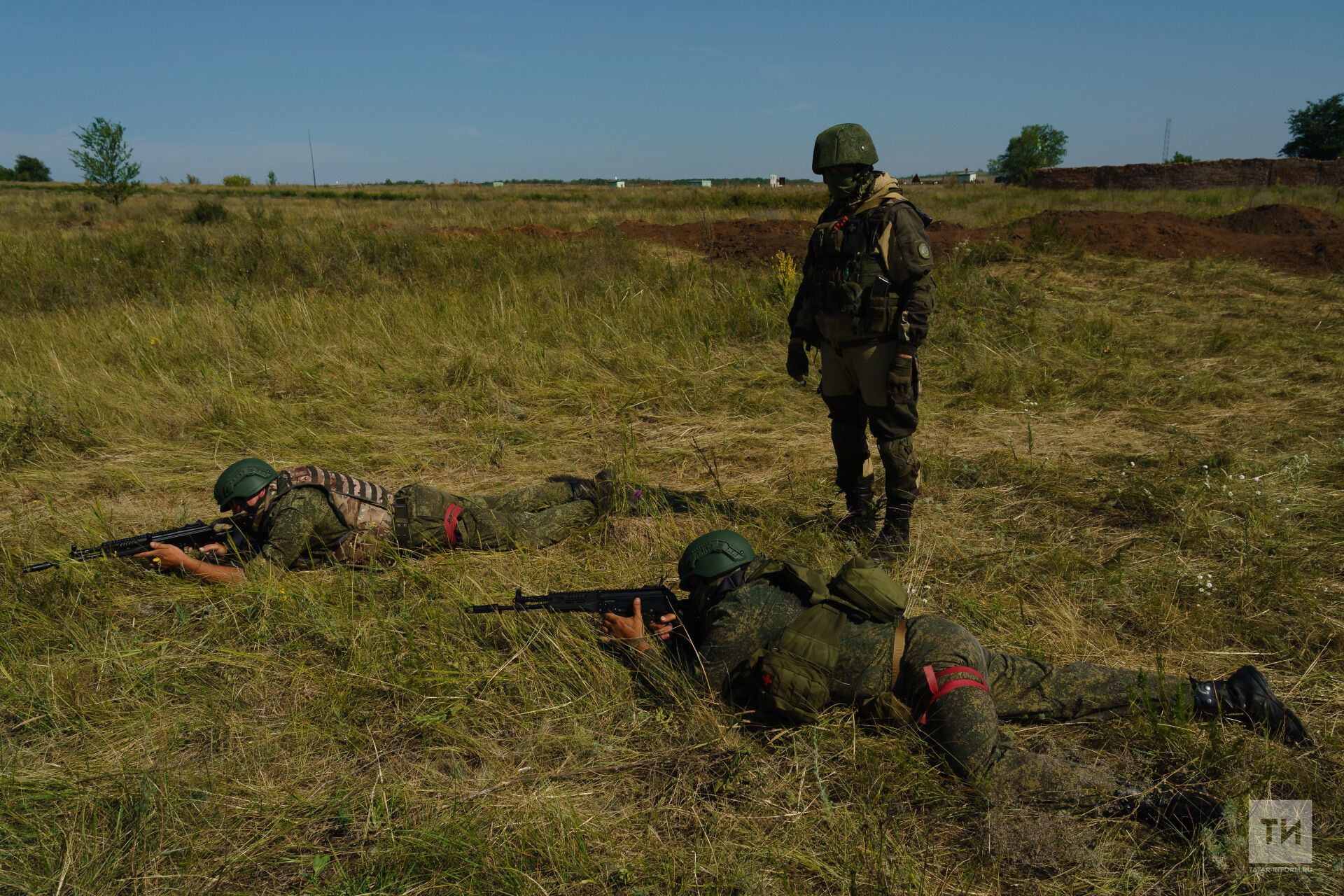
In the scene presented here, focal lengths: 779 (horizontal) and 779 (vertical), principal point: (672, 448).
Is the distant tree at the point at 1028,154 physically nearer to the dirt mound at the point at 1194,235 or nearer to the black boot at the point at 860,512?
the dirt mound at the point at 1194,235

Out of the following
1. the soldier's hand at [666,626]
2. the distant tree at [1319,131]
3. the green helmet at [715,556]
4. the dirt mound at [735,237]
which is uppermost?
the distant tree at [1319,131]

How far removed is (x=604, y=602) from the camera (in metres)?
3.11

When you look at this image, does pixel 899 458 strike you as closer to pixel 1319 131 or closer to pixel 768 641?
pixel 768 641

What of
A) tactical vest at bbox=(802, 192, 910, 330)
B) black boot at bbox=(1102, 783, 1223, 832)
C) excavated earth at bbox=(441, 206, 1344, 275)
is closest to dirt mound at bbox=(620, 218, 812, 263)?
excavated earth at bbox=(441, 206, 1344, 275)

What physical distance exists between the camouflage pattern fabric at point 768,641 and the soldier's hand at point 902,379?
1.45m

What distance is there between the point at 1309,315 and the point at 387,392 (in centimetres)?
938

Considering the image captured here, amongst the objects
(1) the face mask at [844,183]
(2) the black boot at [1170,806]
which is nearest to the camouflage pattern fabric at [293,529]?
(1) the face mask at [844,183]

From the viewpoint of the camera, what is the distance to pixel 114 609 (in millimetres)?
3559

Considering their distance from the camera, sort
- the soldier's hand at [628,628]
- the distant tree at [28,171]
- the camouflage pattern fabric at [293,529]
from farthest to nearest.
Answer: the distant tree at [28,171] → the camouflage pattern fabric at [293,529] → the soldier's hand at [628,628]

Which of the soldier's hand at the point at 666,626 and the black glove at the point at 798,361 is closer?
the soldier's hand at the point at 666,626

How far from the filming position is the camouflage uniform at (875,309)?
3.79m

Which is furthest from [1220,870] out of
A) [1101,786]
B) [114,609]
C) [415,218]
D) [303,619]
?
[415,218]

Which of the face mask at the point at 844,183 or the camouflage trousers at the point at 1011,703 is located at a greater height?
the face mask at the point at 844,183

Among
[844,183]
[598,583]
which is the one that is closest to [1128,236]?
[844,183]
